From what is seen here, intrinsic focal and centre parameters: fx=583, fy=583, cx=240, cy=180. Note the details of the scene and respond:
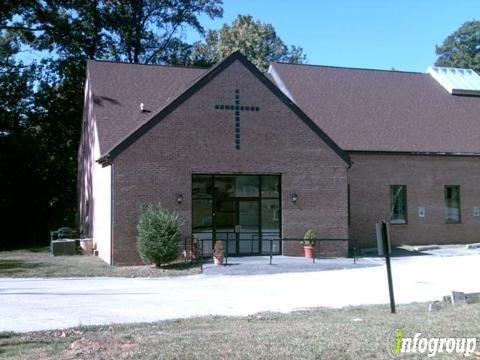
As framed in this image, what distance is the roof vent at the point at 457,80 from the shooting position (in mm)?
33719

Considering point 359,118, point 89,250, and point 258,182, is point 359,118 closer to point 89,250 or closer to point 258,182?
point 258,182

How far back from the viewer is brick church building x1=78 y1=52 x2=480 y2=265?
21.3 metres

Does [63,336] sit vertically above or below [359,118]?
below

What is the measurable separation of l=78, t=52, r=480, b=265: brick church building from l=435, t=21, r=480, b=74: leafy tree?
37746 mm

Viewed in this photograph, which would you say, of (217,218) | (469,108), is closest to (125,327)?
(217,218)

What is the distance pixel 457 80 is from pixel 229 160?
61.8ft

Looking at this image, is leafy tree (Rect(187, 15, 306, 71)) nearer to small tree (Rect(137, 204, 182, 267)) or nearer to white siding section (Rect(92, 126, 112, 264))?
white siding section (Rect(92, 126, 112, 264))

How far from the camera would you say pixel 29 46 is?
40.8m

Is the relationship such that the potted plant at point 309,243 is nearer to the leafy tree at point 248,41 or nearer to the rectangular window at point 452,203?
the rectangular window at point 452,203

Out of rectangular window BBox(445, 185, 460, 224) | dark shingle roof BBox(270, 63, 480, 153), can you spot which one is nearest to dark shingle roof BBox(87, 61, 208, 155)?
dark shingle roof BBox(270, 63, 480, 153)

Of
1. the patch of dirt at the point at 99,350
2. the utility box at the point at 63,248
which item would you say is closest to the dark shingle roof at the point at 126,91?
the utility box at the point at 63,248

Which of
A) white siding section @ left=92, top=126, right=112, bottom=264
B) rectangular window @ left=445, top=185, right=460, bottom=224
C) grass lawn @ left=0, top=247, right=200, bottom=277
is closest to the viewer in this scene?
grass lawn @ left=0, top=247, right=200, bottom=277

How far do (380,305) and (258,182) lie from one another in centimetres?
1159

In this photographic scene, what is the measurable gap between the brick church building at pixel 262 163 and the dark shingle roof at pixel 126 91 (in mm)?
78
